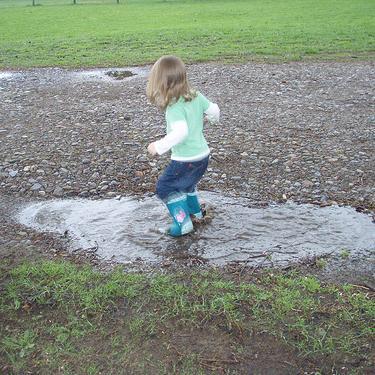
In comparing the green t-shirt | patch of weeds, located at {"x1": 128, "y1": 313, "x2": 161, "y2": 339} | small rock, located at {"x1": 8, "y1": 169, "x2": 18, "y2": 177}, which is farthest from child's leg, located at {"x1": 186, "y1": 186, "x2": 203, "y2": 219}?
small rock, located at {"x1": 8, "y1": 169, "x2": 18, "y2": 177}

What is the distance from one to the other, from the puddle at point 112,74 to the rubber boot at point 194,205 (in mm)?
6739

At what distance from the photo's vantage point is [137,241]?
15.4ft

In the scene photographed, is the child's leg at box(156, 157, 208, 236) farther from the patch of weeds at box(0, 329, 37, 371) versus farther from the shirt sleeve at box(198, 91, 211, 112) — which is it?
the patch of weeds at box(0, 329, 37, 371)

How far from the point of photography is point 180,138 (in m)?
4.19

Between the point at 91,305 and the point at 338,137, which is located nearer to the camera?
the point at 91,305

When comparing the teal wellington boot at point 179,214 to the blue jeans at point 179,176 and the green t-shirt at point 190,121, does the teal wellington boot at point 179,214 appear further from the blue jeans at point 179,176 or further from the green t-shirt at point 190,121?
the green t-shirt at point 190,121

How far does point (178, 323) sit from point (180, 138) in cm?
153

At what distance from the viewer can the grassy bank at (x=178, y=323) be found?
325 cm


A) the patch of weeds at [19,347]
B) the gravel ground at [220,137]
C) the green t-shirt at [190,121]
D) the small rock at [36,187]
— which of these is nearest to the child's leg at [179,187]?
the green t-shirt at [190,121]

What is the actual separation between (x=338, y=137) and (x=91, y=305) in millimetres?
4660

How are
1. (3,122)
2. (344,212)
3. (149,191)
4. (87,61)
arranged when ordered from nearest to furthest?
(344,212), (149,191), (3,122), (87,61)

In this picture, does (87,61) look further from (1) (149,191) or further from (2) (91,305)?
(2) (91,305)

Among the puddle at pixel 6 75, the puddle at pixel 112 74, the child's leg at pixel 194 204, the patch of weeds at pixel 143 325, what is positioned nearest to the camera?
the patch of weeds at pixel 143 325

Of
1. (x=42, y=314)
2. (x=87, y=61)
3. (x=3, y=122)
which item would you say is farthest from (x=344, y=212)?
(x=87, y=61)
